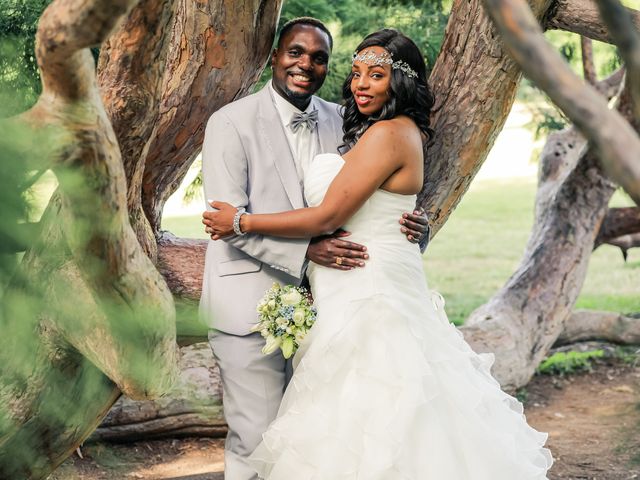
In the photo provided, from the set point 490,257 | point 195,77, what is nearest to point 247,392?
point 195,77

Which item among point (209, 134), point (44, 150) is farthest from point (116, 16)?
point (209, 134)

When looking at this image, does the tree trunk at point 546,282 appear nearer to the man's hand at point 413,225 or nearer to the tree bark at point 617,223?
the tree bark at point 617,223

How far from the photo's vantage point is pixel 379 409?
10.2ft

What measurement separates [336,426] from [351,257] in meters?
0.54

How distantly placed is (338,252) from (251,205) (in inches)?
13.9

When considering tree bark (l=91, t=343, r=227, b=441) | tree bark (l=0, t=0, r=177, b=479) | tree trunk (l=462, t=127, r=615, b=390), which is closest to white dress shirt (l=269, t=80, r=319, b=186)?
tree bark (l=0, t=0, r=177, b=479)

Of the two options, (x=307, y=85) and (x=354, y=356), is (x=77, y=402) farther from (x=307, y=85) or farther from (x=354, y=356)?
(x=307, y=85)

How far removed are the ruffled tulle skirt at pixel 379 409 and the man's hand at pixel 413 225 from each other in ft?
0.70

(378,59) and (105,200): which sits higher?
(378,59)

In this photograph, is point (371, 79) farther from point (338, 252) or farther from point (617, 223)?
point (617, 223)

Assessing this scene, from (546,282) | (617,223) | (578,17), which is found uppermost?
(578,17)

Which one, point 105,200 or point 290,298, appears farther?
point 290,298

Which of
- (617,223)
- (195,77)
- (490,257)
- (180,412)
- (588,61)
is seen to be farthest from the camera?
(490,257)

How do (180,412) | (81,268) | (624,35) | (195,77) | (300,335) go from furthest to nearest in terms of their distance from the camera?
(180,412)
(195,77)
(300,335)
(81,268)
(624,35)
